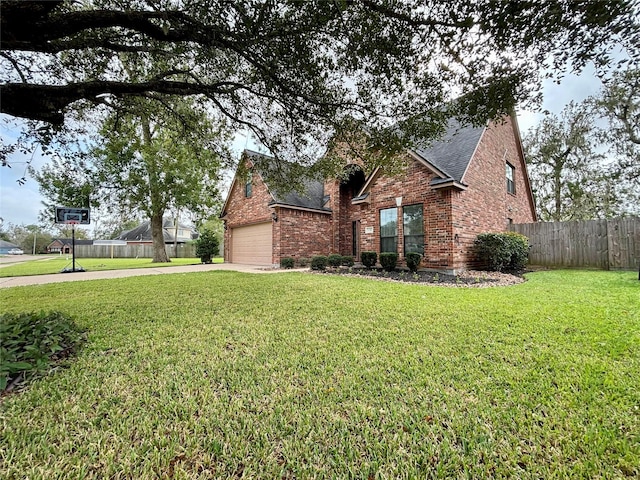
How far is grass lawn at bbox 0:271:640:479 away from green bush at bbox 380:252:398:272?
5569mm

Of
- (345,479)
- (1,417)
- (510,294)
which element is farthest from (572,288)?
(1,417)

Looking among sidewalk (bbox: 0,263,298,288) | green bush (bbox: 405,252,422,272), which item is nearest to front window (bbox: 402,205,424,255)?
green bush (bbox: 405,252,422,272)

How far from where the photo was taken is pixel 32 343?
2.73m

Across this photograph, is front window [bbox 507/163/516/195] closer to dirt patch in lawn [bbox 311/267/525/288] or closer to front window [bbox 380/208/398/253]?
dirt patch in lawn [bbox 311/267/525/288]

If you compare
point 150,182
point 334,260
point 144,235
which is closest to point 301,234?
point 334,260

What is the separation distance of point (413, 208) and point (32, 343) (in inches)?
379

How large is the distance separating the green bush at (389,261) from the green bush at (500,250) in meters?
2.78

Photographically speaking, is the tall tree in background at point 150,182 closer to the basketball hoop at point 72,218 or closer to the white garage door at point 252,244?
the basketball hoop at point 72,218

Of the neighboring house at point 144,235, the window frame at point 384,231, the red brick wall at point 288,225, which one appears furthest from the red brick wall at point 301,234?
the neighboring house at point 144,235

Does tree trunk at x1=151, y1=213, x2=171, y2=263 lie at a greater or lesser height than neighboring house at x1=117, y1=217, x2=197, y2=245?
lesser

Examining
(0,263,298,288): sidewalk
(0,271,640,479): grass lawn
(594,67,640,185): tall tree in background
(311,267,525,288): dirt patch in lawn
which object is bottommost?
(0,271,640,479): grass lawn

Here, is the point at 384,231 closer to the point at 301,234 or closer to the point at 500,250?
the point at 500,250

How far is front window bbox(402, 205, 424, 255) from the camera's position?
31.0ft

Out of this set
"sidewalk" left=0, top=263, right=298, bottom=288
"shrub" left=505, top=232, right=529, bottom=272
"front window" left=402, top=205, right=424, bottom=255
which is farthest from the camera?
"front window" left=402, top=205, right=424, bottom=255
